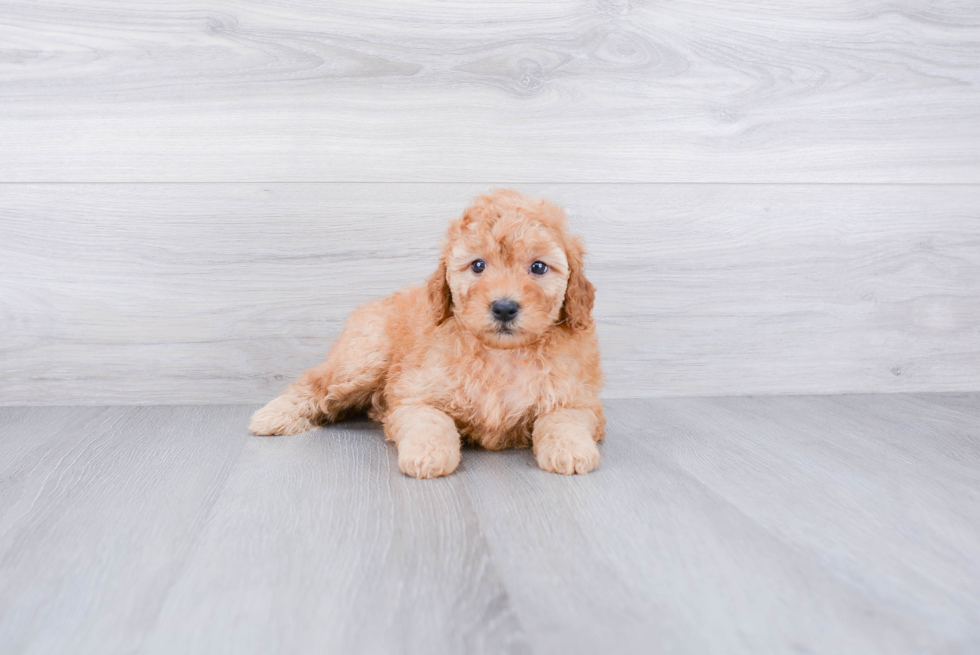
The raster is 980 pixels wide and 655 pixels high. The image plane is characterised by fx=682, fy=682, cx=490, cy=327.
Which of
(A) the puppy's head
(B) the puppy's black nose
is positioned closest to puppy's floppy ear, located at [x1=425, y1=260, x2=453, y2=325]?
(A) the puppy's head

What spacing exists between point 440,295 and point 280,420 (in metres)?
0.61

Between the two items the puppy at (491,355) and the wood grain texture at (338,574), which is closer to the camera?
the wood grain texture at (338,574)

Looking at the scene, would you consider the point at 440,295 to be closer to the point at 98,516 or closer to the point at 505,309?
the point at 505,309

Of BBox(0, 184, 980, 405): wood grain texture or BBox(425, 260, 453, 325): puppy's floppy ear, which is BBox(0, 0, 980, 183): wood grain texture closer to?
BBox(0, 184, 980, 405): wood grain texture

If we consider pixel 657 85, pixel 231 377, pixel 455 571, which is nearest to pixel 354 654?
pixel 455 571

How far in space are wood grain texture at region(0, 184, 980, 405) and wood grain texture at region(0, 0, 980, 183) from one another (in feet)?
0.30

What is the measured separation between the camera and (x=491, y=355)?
1.75 meters

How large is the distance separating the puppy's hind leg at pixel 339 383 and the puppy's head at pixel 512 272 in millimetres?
340

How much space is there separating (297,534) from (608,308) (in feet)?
4.90

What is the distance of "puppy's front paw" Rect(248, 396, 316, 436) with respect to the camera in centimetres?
192

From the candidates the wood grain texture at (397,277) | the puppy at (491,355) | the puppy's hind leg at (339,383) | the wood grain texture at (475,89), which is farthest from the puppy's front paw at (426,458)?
the wood grain texture at (475,89)

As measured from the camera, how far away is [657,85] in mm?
2375

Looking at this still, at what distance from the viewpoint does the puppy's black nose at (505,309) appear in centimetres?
155

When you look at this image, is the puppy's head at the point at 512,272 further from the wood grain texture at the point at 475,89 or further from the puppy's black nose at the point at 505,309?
the wood grain texture at the point at 475,89
